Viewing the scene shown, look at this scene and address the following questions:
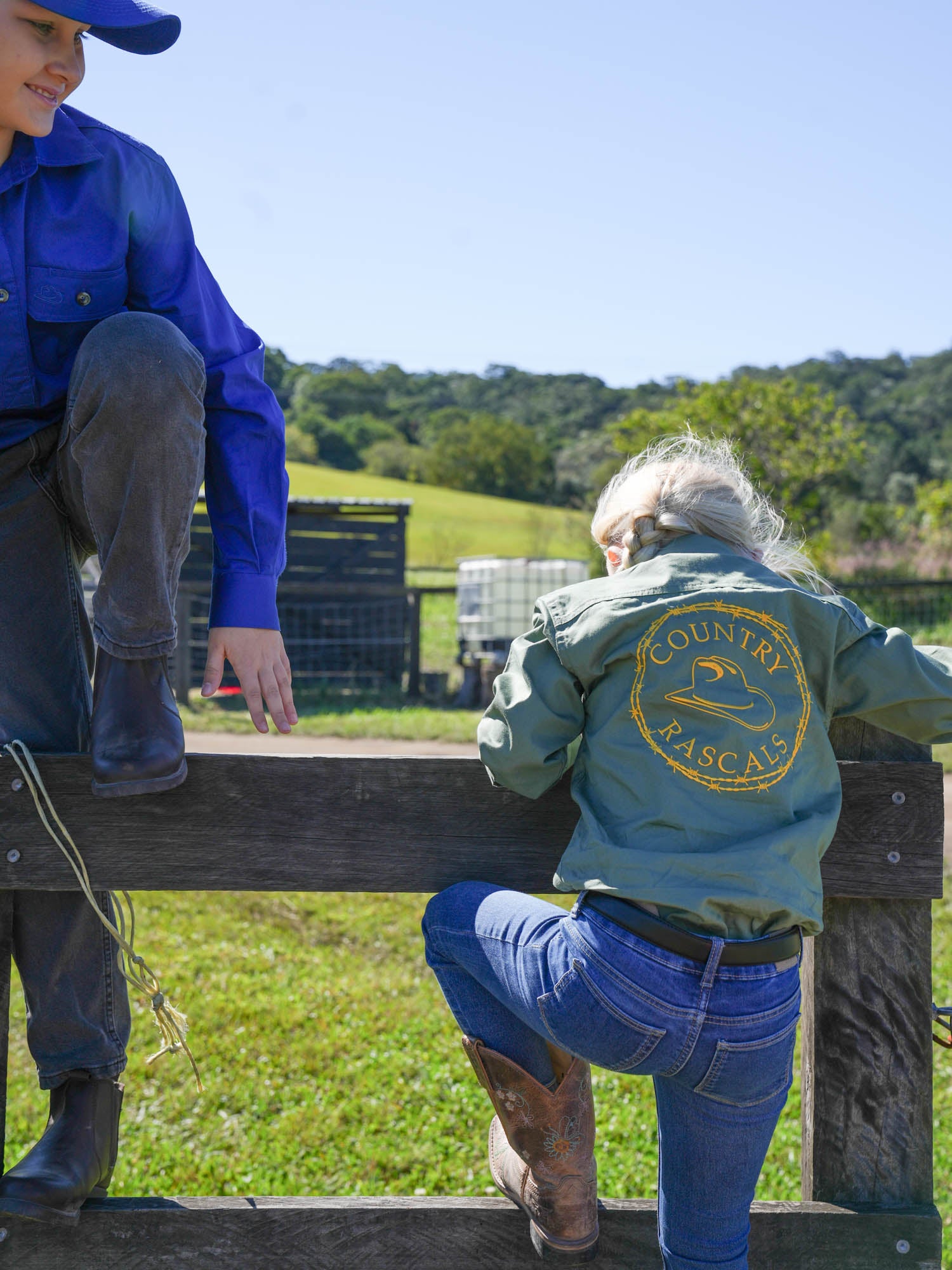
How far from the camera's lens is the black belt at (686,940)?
1549 mm

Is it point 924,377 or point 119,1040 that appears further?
point 924,377

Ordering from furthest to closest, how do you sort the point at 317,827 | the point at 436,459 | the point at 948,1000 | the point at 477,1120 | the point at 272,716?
the point at 436,459
the point at 948,1000
the point at 477,1120
the point at 272,716
the point at 317,827

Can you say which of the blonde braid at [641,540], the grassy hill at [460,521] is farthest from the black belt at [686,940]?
the grassy hill at [460,521]

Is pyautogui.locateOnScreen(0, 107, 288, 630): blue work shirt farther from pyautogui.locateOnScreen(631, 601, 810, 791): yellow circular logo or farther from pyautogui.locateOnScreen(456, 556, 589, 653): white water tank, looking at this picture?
pyautogui.locateOnScreen(456, 556, 589, 653): white water tank

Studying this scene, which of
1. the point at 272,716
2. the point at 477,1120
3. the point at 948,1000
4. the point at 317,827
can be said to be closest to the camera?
the point at 317,827

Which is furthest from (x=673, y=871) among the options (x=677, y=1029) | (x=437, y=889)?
(x=437, y=889)

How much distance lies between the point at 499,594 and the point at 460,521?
34219 mm

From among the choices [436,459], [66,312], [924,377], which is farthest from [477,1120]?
[924,377]

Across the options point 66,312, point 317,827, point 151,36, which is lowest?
point 317,827

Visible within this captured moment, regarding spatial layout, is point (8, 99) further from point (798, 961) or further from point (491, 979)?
point (798, 961)

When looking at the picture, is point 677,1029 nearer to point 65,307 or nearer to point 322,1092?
point 65,307

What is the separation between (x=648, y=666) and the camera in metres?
1.65

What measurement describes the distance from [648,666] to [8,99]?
1.23 m

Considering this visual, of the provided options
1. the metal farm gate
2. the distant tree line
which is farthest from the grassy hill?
the metal farm gate
